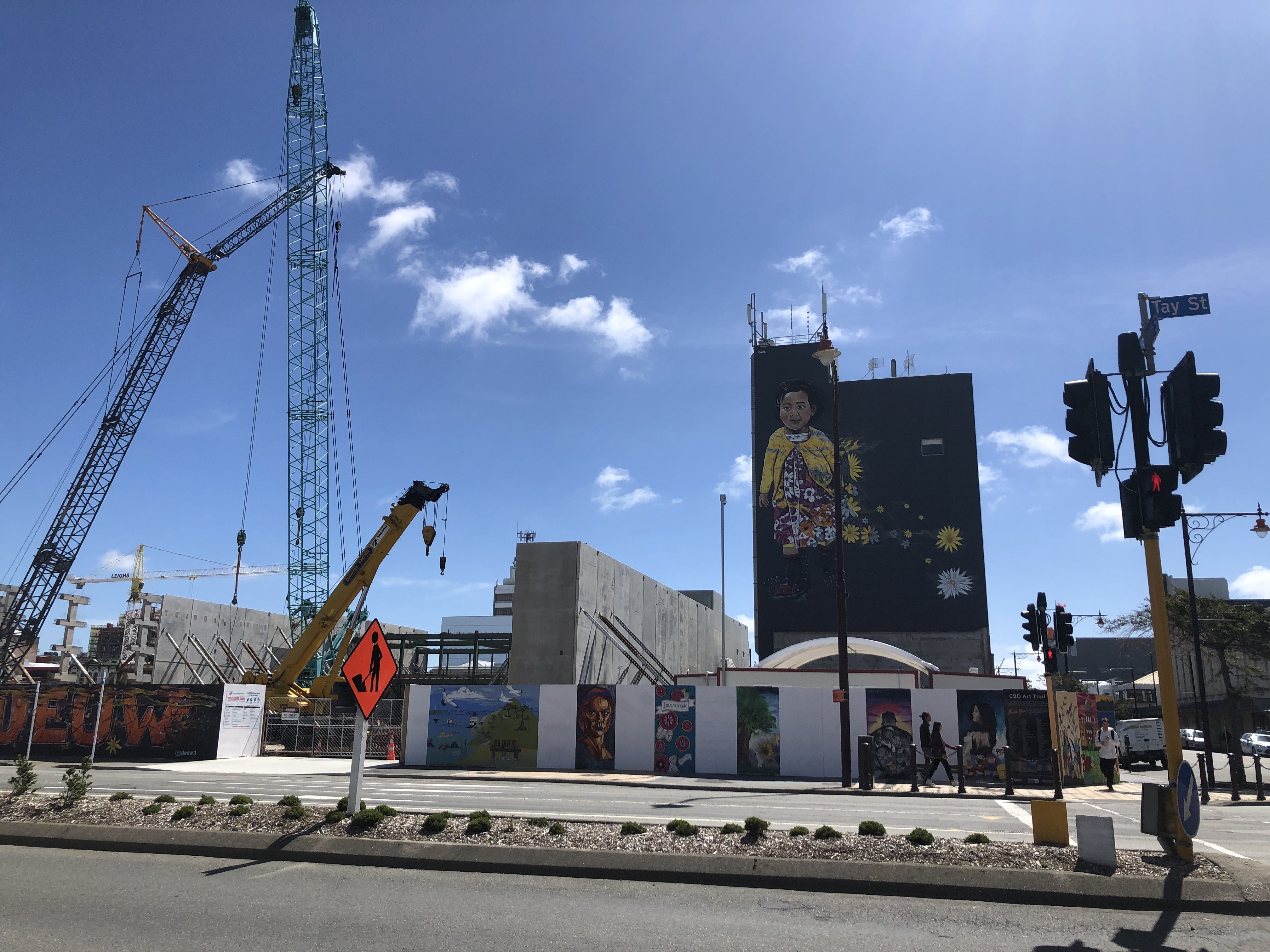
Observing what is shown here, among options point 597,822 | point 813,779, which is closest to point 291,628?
Result: point 813,779

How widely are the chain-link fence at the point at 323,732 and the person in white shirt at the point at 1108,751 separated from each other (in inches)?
908

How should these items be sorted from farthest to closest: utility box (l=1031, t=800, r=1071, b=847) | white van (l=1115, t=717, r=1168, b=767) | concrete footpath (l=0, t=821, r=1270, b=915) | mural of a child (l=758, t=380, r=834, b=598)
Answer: mural of a child (l=758, t=380, r=834, b=598) < white van (l=1115, t=717, r=1168, b=767) < utility box (l=1031, t=800, r=1071, b=847) < concrete footpath (l=0, t=821, r=1270, b=915)

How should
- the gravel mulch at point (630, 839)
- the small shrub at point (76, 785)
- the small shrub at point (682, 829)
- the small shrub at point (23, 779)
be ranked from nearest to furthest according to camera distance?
1. the gravel mulch at point (630, 839)
2. the small shrub at point (682, 829)
3. the small shrub at point (76, 785)
4. the small shrub at point (23, 779)

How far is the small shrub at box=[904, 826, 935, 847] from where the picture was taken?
9.86 m

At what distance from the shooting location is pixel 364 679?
434 inches

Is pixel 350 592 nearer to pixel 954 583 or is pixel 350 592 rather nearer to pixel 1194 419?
pixel 1194 419

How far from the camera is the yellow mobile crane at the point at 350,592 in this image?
33.9 metres

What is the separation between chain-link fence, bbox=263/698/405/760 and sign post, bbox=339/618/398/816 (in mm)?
22557

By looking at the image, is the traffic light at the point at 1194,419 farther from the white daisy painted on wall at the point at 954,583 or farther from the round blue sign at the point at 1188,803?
the white daisy painted on wall at the point at 954,583

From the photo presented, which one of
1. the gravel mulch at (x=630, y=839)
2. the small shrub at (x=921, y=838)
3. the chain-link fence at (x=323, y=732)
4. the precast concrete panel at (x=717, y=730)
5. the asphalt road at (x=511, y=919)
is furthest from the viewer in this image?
the chain-link fence at (x=323, y=732)

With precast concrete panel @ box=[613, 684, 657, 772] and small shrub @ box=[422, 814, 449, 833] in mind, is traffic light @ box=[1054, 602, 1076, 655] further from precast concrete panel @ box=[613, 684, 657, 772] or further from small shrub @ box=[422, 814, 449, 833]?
small shrub @ box=[422, 814, 449, 833]

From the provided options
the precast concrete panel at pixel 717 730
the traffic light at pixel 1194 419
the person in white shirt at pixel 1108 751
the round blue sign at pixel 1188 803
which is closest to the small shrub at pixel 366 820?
the round blue sign at pixel 1188 803

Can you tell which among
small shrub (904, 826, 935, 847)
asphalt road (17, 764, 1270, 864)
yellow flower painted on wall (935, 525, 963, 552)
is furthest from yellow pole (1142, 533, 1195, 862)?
yellow flower painted on wall (935, 525, 963, 552)

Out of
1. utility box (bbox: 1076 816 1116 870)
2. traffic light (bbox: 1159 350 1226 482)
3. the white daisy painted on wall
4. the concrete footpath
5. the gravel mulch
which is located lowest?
the concrete footpath
